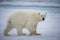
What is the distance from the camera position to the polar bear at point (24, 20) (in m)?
2.19

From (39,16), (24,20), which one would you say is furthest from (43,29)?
(24,20)

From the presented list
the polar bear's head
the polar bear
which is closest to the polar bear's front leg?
the polar bear

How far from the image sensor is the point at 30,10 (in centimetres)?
221

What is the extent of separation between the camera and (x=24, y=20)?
2203 millimetres

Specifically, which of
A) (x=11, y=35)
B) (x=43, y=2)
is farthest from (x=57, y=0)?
(x=11, y=35)

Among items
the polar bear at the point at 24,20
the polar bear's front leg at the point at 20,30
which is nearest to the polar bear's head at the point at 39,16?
the polar bear at the point at 24,20

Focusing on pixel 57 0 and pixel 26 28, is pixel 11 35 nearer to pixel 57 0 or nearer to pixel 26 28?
pixel 26 28

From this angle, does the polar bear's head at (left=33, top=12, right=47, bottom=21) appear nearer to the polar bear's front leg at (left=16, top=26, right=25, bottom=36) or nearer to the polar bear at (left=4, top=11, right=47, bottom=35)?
the polar bear at (left=4, top=11, right=47, bottom=35)

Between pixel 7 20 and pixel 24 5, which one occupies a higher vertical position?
pixel 24 5

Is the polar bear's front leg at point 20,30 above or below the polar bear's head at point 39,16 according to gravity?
below

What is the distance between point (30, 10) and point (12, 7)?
10.6 inches

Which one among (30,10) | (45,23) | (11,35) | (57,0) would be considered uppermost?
(57,0)

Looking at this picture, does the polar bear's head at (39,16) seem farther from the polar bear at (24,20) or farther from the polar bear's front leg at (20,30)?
the polar bear's front leg at (20,30)

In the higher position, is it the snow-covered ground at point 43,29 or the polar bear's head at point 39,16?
the polar bear's head at point 39,16
